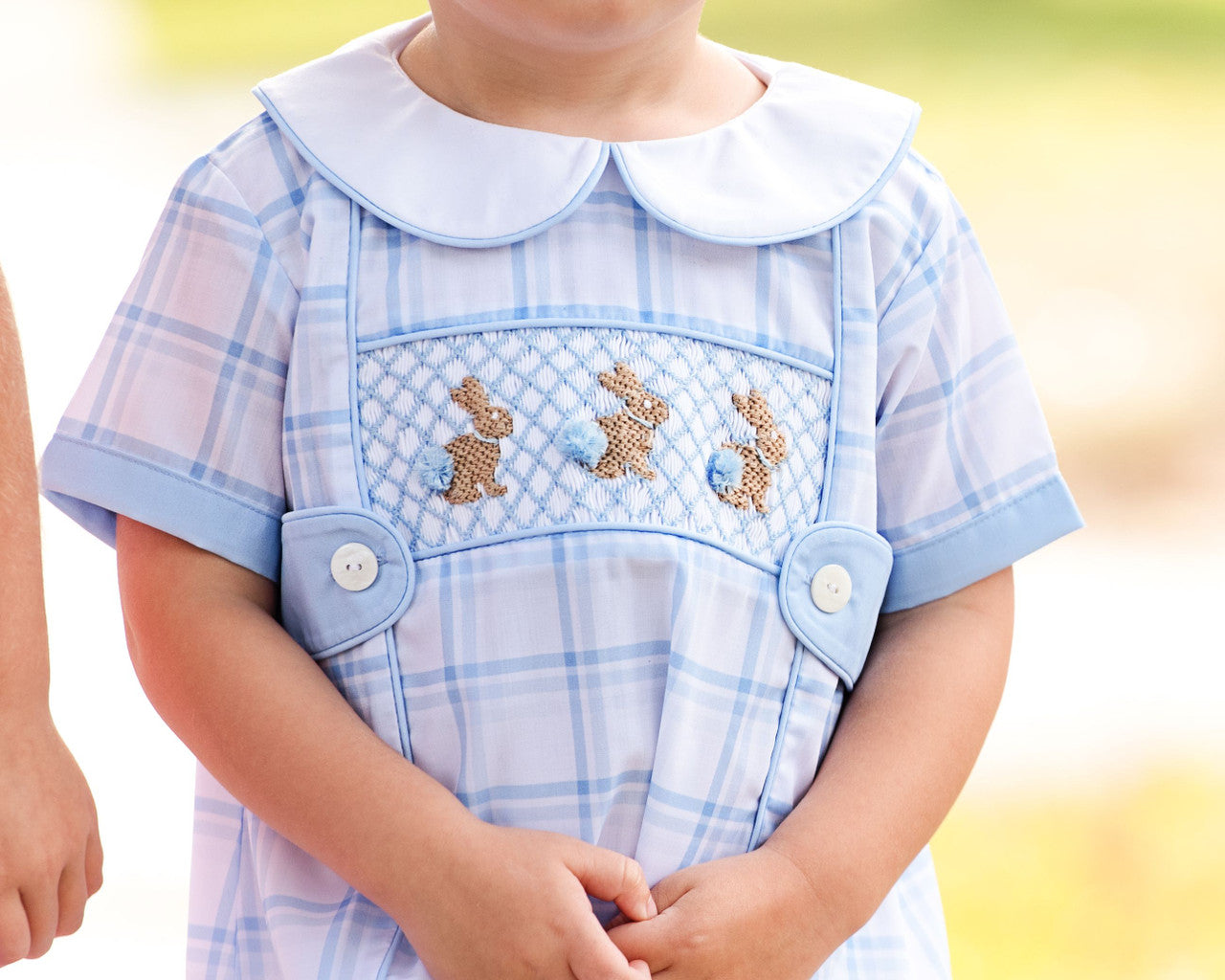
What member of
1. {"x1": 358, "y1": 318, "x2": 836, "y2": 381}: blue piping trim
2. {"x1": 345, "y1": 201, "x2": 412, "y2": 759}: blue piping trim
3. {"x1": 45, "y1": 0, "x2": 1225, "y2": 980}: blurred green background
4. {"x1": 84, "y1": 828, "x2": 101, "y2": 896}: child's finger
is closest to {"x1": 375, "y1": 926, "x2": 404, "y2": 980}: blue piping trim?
{"x1": 345, "y1": 201, "x2": 412, "y2": 759}: blue piping trim

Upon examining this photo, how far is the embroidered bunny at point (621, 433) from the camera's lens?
530mm

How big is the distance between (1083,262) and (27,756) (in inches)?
68.3

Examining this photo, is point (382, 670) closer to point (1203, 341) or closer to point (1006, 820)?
point (1006, 820)

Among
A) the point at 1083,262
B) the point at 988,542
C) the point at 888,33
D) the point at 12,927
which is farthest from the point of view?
the point at 888,33

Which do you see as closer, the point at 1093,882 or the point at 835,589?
the point at 835,589

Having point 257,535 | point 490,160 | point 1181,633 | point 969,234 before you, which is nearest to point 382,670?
point 257,535

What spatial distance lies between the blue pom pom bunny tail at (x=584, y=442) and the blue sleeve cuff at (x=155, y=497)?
0.12 m

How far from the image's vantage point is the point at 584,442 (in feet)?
1.73

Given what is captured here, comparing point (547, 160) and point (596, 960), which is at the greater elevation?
point (547, 160)

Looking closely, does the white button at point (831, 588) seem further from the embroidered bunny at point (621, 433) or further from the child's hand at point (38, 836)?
the child's hand at point (38, 836)

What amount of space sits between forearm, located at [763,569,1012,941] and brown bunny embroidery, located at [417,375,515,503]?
0.17m

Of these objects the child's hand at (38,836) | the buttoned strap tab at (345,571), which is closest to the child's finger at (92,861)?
the child's hand at (38,836)

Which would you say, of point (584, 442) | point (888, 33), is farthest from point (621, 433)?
point (888, 33)

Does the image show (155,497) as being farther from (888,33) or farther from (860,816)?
(888,33)
